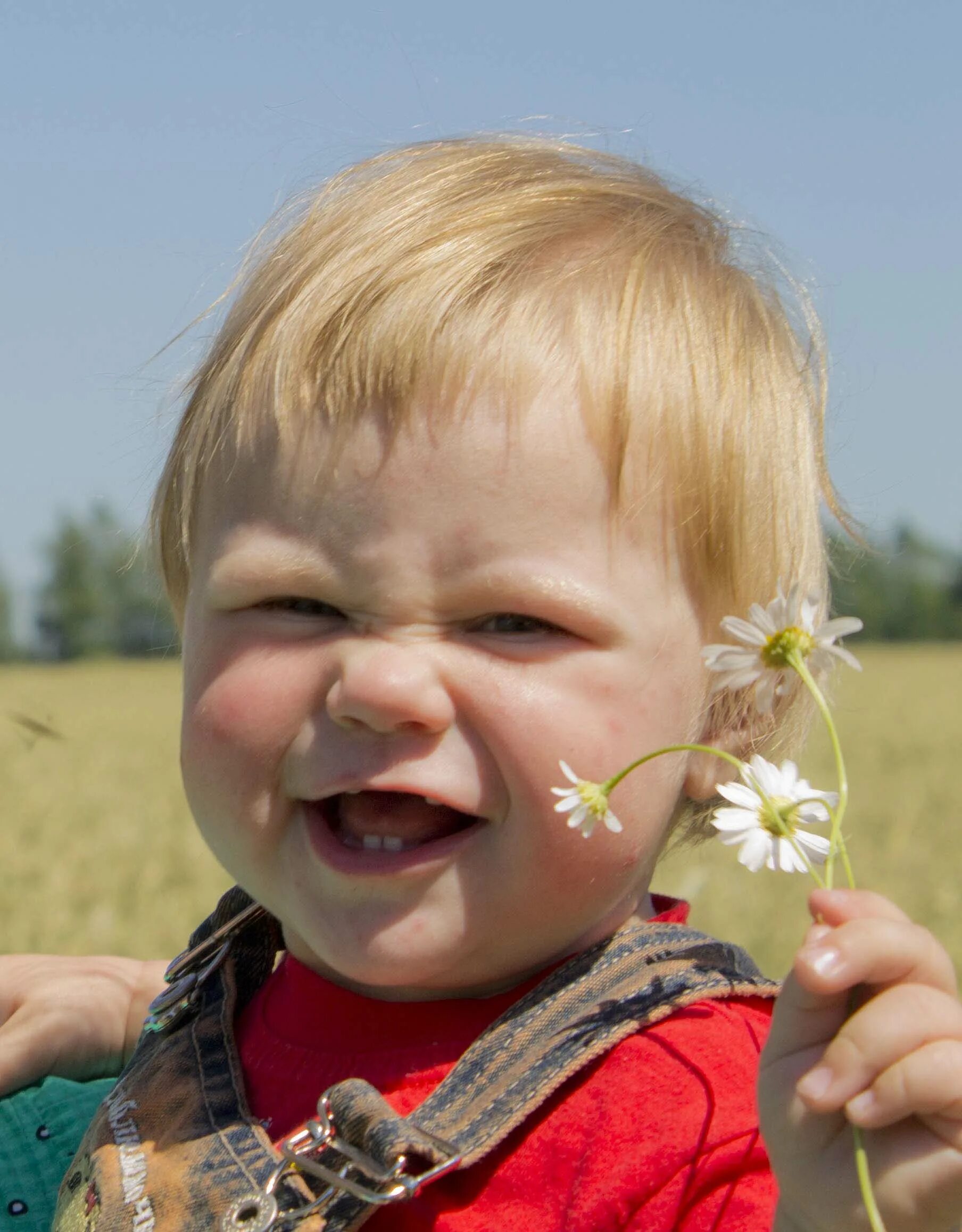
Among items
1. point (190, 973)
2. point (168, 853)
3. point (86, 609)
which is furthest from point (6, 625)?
point (190, 973)

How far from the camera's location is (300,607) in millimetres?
1696

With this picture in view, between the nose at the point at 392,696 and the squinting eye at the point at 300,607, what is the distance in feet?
0.36

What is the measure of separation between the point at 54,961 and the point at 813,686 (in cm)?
173

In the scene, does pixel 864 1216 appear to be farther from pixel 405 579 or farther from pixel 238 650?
pixel 238 650

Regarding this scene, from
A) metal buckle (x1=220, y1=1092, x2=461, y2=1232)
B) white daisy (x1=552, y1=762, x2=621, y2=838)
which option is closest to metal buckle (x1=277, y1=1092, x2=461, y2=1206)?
metal buckle (x1=220, y1=1092, x2=461, y2=1232)

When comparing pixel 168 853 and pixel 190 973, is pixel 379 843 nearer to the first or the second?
pixel 190 973

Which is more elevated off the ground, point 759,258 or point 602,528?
point 759,258

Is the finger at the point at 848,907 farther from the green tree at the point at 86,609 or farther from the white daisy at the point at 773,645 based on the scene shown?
the green tree at the point at 86,609

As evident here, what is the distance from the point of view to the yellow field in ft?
15.2

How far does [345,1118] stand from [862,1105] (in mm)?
645

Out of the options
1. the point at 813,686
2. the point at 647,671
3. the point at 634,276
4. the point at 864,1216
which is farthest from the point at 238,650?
the point at 864,1216

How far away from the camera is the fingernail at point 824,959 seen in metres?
1.09

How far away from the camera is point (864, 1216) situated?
3.71 ft

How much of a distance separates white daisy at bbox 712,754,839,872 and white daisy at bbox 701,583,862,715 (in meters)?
0.08
